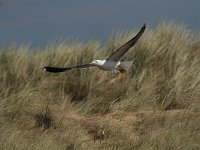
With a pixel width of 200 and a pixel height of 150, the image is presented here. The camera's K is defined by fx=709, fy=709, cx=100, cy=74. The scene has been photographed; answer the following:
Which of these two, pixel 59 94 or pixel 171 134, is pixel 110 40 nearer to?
pixel 59 94

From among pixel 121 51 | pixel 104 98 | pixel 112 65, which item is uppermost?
pixel 121 51

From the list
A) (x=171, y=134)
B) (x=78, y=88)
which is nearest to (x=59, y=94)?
(x=78, y=88)

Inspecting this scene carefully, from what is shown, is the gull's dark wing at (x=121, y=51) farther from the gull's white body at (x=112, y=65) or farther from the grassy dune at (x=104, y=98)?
the grassy dune at (x=104, y=98)

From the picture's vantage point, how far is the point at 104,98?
13.5 m

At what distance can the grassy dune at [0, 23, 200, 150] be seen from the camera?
11.1 meters

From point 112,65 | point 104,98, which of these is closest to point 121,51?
point 112,65

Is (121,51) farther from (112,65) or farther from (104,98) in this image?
(104,98)

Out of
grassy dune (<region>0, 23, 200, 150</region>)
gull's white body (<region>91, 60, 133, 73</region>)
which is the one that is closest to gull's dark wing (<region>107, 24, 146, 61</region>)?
gull's white body (<region>91, 60, 133, 73</region>)

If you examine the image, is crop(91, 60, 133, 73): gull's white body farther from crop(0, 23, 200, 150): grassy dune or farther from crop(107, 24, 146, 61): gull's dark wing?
crop(0, 23, 200, 150): grassy dune

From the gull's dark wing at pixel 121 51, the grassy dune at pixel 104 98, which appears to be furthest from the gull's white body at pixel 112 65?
the grassy dune at pixel 104 98

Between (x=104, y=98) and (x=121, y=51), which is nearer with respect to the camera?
(x=121, y=51)

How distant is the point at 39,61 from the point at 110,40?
6.63 ft

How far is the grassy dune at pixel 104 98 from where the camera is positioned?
11.1m

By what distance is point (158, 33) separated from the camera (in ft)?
54.1
